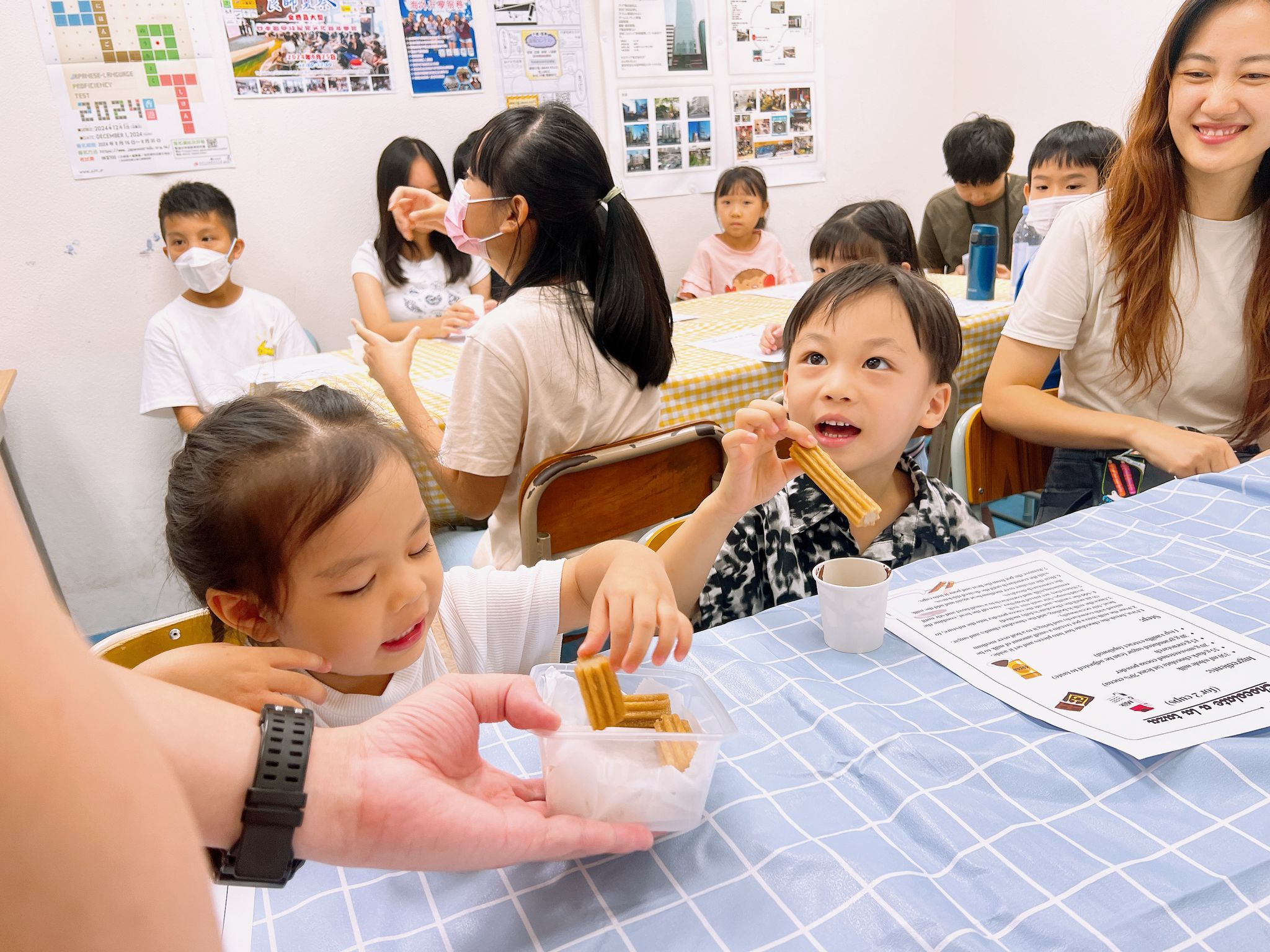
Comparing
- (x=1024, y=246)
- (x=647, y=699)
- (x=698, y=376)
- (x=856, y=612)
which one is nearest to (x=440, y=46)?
(x=698, y=376)

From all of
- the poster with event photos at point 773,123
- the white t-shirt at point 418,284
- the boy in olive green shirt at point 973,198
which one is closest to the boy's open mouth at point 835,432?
the white t-shirt at point 418,284

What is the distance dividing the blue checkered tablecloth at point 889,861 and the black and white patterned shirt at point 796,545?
510 millimetres

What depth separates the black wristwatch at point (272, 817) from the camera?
1.78 feet

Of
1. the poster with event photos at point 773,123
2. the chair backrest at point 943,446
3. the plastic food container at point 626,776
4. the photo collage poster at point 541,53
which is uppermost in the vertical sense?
the photo collage poster at point 541,53

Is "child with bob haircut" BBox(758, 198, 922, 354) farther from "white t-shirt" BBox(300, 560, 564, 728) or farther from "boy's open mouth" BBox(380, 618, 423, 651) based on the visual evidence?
"boy's open mouth" BBox(380, 618, 423, 651)

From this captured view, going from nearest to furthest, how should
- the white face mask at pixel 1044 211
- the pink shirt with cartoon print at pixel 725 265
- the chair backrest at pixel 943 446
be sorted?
1. the chair backrest at pixel 943 446
2. the white face mask at pixel 1044 211
3. the pink shirt with cartoon print at pixel 725 265

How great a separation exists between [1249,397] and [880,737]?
150 centimetres

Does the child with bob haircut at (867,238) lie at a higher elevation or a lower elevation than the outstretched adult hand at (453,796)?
higher

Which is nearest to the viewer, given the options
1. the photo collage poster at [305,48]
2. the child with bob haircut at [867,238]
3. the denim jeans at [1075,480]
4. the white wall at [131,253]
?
the denim jeans at [1075,480]

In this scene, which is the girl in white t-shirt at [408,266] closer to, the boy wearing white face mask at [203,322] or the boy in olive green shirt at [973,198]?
the boy wearing white face mask at [203,322]

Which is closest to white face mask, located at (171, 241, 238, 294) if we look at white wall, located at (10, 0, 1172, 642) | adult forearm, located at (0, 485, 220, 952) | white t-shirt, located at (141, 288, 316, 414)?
white t-shirt, located at (141, 288, 316, 414)

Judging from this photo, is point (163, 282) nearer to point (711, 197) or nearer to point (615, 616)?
point (711, 197)

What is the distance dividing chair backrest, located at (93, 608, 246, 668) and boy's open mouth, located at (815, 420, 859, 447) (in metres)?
0.92

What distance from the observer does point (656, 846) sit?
2.20 ft
